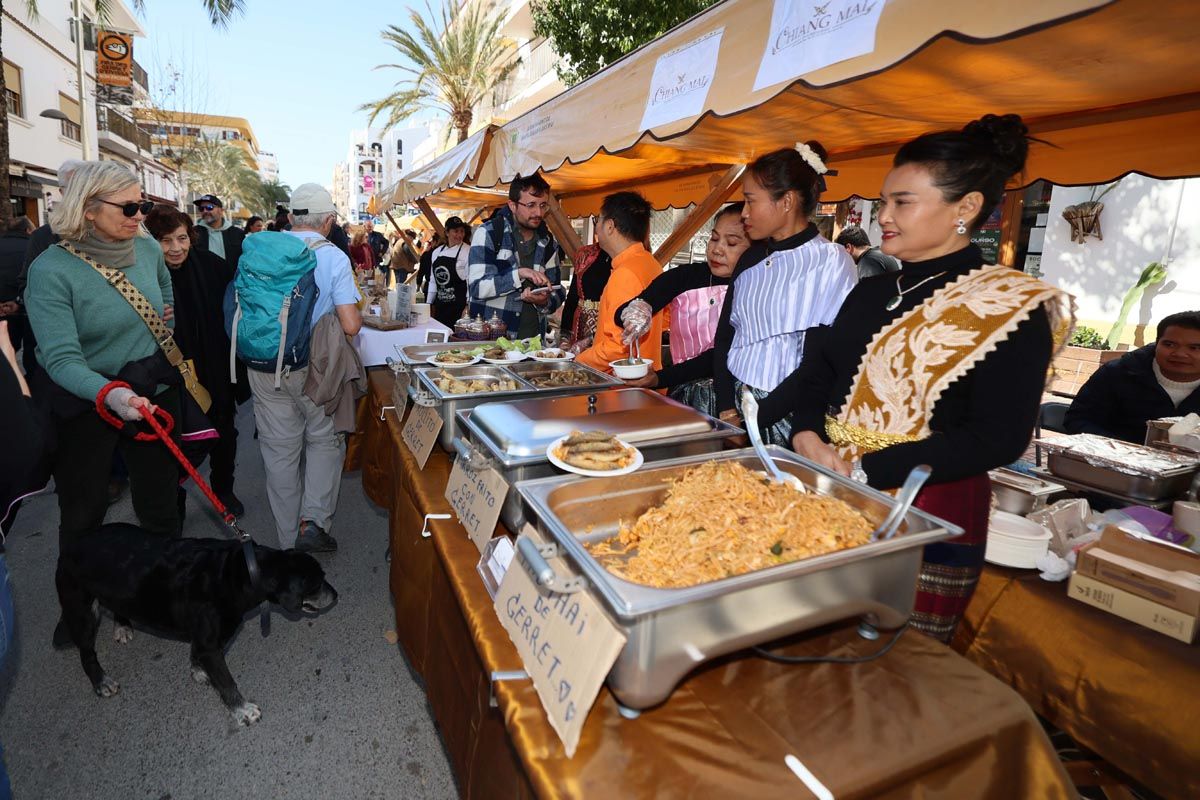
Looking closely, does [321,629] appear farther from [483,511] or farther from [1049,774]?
[1049,774]

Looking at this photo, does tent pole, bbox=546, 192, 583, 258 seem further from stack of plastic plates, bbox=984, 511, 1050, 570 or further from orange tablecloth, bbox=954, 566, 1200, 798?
orange tablecloth, bbox=954, 566, 1200, 798

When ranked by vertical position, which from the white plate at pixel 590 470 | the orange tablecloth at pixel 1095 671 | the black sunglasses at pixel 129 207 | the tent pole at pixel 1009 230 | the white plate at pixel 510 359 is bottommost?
the orange tablecloth at pixel 1095 671

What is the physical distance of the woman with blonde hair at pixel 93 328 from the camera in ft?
6.58

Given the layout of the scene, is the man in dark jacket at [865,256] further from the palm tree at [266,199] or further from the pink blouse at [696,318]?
the palm tree at [266,199]

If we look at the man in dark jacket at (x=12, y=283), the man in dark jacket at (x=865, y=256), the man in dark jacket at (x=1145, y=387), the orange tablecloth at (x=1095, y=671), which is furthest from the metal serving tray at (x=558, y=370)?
the man in dark jacket at (x=12, y=283)

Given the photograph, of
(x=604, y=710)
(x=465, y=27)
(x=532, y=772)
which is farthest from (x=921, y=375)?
(x=465, y=27)

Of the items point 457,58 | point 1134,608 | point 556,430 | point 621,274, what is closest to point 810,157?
point 621,274

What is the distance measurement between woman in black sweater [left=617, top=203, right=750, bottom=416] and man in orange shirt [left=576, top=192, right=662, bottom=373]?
0.09m

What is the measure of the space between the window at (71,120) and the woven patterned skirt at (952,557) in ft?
86.5

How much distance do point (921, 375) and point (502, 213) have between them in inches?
123

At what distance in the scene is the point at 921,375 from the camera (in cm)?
126

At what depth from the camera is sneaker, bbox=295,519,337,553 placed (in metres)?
3.16

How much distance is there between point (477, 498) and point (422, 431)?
2.02ft

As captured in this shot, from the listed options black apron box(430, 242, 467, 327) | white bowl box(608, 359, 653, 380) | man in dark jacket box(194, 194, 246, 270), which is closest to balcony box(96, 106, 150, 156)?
man in dark jacket box(194, 194, 246, 270)
